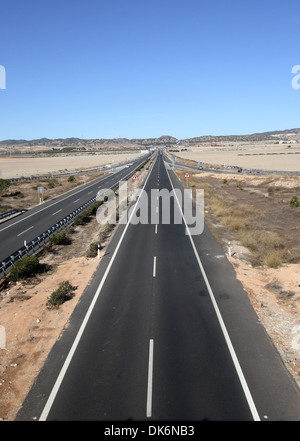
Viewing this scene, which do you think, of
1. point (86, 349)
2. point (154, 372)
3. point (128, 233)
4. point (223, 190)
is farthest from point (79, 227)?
point (223, 190)

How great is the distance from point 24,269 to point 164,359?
12.0 m

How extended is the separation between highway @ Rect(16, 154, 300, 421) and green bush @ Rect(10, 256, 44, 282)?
14.1ft

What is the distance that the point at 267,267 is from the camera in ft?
69.2

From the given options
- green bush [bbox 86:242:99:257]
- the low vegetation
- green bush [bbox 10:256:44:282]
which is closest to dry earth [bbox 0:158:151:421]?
green bush [bbox 86:242:99:257]

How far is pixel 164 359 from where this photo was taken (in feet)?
38.3

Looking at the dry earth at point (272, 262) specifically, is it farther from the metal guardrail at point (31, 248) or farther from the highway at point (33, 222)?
the highway at point (33, 222)

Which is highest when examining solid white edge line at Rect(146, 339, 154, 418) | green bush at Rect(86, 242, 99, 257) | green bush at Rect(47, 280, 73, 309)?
green bush at Rect(86, 242, 99, 257)

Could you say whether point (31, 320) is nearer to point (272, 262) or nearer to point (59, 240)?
point (59, 240)

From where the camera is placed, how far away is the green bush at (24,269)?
780 inches

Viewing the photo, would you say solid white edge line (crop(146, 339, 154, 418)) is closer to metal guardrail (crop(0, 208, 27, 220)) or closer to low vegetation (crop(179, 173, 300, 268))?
low vegetation (crop(179, 173, 300, 268))

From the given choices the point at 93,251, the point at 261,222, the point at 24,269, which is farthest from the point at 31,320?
the point at 261,222

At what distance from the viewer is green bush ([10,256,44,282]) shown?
65.0ft

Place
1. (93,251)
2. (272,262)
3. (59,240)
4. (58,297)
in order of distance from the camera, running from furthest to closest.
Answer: (59,240)
(93,251)
(272,262)
(58,297)
